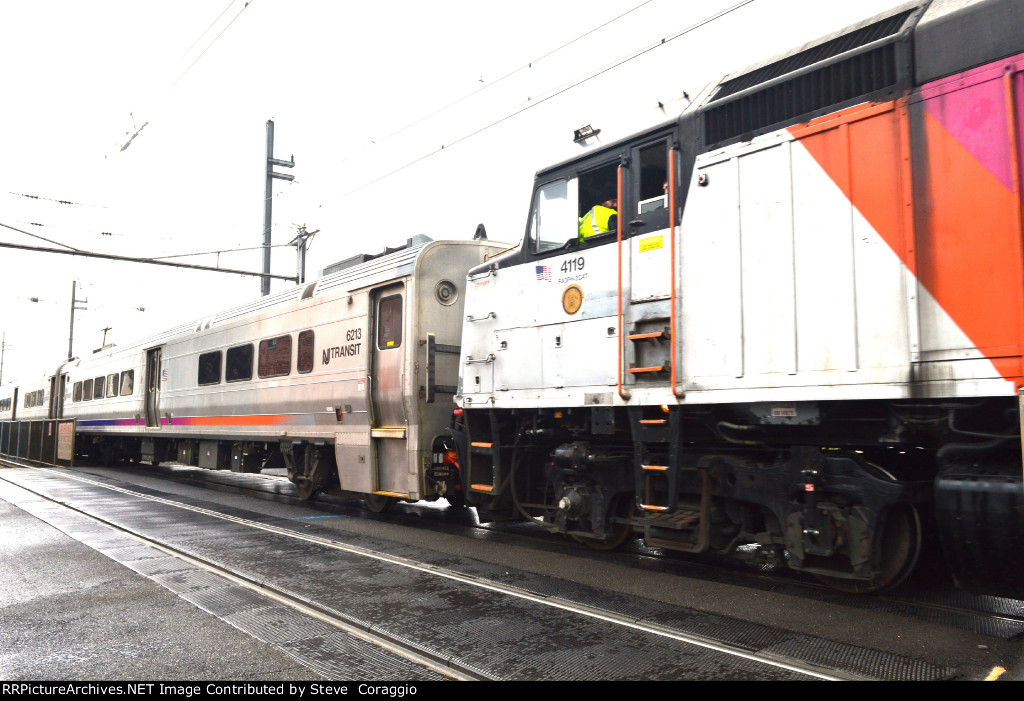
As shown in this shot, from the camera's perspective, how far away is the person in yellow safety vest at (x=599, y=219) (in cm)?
694

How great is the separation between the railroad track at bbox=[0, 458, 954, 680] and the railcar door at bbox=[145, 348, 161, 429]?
448 inches

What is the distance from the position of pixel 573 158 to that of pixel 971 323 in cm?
413

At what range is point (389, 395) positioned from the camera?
32.1ft

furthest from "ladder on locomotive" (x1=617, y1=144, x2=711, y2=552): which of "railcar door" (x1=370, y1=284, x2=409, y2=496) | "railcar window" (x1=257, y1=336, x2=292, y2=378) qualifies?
"railcar window" (x1=257, y1=336, x2=292, y2=378)

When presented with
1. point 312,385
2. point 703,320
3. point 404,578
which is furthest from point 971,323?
point 312,385

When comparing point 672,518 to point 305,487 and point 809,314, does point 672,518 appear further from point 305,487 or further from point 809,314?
point 305,487

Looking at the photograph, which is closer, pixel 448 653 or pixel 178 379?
pixel 448 653

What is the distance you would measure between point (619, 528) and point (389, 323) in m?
4.61

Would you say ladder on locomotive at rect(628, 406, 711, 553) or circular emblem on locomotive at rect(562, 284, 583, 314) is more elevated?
circular emblem on locomotive at rect(562, 284, 583, 314)

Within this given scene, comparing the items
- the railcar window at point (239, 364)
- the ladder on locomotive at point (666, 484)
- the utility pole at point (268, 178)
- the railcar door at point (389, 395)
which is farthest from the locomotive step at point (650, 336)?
the utility pole at point (268, 178)

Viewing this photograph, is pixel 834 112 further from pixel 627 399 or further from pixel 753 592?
pixel 753 592

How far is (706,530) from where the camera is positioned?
6023 millimetres

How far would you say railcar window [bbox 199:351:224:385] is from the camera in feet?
48.9

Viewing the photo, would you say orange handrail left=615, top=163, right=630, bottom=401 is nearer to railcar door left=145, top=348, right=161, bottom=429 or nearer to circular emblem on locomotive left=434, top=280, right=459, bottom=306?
circular emblem on locomotive left=434, top=280, right=459, bottom=306
